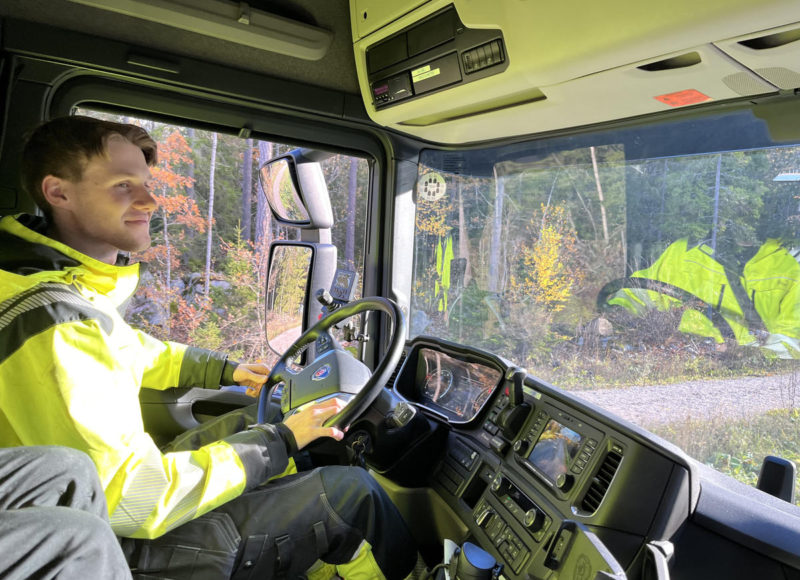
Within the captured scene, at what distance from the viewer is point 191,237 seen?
4.59m

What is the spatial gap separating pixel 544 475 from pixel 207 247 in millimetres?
3900

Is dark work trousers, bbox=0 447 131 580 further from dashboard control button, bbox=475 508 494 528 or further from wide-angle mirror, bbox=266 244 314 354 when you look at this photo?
wide-angle mirror, bbox=266 244 314 354

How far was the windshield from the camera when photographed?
1.45 meters

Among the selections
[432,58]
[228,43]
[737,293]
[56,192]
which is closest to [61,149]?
[56,192]

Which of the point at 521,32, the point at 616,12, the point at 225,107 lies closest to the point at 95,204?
the point at 225,107

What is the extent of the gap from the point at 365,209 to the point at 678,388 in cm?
167

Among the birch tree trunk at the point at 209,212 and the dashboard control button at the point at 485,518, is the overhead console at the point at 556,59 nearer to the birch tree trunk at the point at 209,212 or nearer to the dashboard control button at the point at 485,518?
the dashboard control button at the point at 485,518

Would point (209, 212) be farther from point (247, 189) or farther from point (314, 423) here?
point (314, 423)

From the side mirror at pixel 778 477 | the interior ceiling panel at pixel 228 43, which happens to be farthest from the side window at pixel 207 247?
the side mirror at pixel 778 477

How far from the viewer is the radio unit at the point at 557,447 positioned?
4.46ft

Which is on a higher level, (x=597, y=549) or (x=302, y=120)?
(x=302, y=120)

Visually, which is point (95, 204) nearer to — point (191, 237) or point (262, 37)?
point (262, 37)

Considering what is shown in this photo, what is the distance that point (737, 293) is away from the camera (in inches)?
59.4

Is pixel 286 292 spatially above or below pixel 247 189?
below
